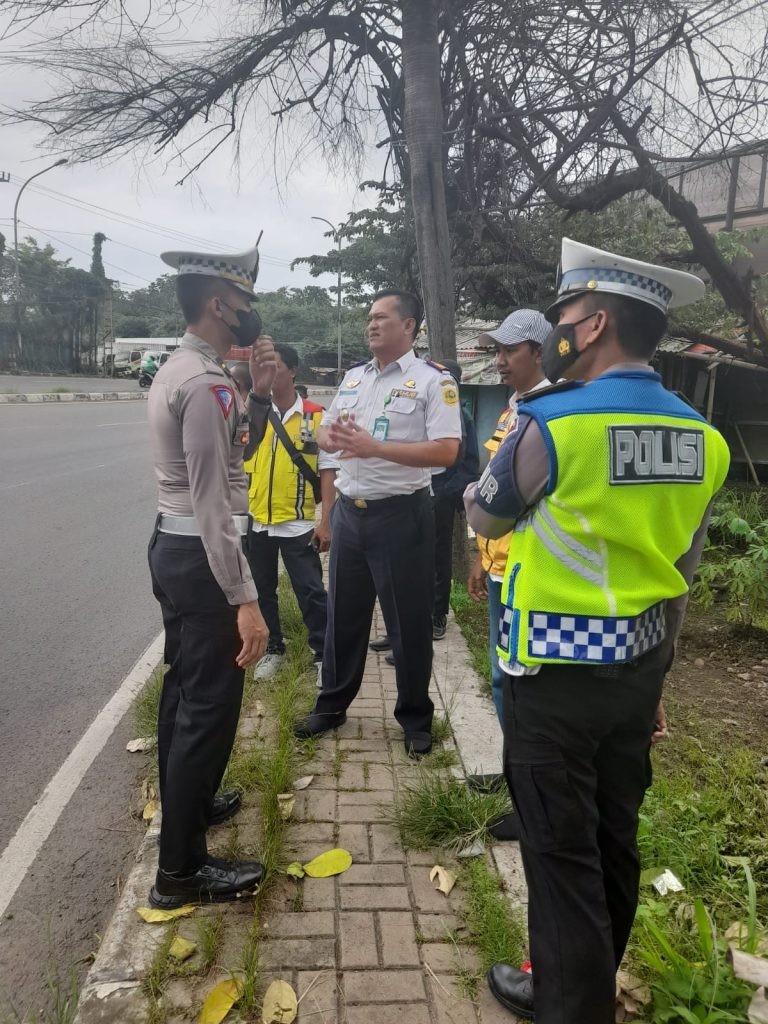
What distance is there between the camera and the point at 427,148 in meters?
4.76

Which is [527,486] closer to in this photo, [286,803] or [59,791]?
[286,803]

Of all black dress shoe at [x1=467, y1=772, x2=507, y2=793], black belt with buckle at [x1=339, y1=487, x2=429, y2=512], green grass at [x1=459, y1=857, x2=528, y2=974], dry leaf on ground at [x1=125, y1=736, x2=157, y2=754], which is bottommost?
dry leaf on ground at [x1=125, y1=736, x2=157, y2=754]

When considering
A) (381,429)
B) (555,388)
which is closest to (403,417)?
(381,429)

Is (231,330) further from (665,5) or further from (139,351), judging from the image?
(139,351)

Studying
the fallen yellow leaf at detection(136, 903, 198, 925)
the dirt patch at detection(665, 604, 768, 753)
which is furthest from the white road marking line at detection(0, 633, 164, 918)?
the dirt patch at detection(665, 604, 768, 753)

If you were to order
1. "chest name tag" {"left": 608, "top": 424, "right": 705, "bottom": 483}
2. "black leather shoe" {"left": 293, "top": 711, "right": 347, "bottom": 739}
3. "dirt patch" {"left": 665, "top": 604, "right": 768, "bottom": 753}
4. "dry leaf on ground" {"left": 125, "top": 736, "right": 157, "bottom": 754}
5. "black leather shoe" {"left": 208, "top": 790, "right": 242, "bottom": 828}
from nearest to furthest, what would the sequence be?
"chest name tag" {"left": 608, "top": 424, "right": 705, "bottom": 483} < "black leather shoe" {"left": 208, "top": 790, "right": 242, "bottom": 828} < "black leather shoe" {"left": 293, "top": 711, "right": 347, "bottom": 739} < "dry leaf on ground" {"left": 125, "top": 736, "right": 157, "bottom": 754} < "dirt patch" {"left": 665, "top": 604, "right": 768, "bottom": 753}

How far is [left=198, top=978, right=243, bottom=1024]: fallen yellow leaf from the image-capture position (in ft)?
6.21

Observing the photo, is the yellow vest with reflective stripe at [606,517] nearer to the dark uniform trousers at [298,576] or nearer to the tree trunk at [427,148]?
the dark uniform trousers at [298,576]

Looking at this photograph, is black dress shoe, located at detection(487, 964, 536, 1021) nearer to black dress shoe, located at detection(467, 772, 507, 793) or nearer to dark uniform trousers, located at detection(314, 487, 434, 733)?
black dress shoe, located at detection(467, 772, 507, 793)

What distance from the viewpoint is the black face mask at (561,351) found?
1715 millimetres

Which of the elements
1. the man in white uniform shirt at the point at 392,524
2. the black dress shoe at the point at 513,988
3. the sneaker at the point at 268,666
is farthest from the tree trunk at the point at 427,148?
the black dress shoe at the point at 513,988

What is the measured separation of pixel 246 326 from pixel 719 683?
11.8 ft

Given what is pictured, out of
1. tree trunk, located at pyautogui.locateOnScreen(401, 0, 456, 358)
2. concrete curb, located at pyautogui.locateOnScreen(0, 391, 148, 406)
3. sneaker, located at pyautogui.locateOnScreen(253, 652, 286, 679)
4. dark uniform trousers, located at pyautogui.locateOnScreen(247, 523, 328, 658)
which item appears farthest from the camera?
concrete curb, located at pyautogui.locateOnScreen(0, 391, 148, 406)

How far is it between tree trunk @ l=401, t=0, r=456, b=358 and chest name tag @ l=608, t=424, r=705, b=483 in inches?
143
